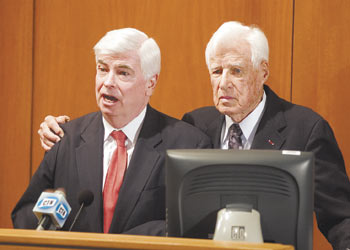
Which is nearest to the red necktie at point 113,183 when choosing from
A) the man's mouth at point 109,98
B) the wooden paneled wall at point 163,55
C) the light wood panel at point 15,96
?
the man's mouth at point 109,98

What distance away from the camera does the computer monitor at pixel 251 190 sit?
164cm

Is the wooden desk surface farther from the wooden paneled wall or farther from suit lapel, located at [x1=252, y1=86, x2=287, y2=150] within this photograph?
the wooden paneled wall

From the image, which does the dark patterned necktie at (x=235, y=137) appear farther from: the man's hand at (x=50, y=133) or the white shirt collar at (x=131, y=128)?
the man's hand at (x=50, y=133)

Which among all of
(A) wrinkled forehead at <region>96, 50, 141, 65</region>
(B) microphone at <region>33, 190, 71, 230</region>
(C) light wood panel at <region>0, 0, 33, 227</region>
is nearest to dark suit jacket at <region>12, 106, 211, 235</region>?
(A) wrinkled forehead at <region>96, 50, 141, 65</region>

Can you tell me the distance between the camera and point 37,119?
142 inches

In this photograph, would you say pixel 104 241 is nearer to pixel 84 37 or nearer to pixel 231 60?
pixel 231 60

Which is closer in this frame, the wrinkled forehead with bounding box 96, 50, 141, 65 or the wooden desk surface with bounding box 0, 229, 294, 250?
the wooden desk surface with bounding box 0, 229, 294, 250

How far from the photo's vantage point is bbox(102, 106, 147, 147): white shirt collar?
7.95 feet

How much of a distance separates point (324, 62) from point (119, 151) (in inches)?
53.6

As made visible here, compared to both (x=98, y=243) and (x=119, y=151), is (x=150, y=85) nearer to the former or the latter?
(x=119, y=151)

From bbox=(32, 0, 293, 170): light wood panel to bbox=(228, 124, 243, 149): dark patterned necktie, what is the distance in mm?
757

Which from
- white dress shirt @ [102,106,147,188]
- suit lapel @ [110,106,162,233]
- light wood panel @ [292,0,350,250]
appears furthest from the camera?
light wood panel @ [292,0,350,250]

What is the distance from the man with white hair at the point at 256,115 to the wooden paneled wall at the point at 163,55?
66cm

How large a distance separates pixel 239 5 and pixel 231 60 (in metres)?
0.91
